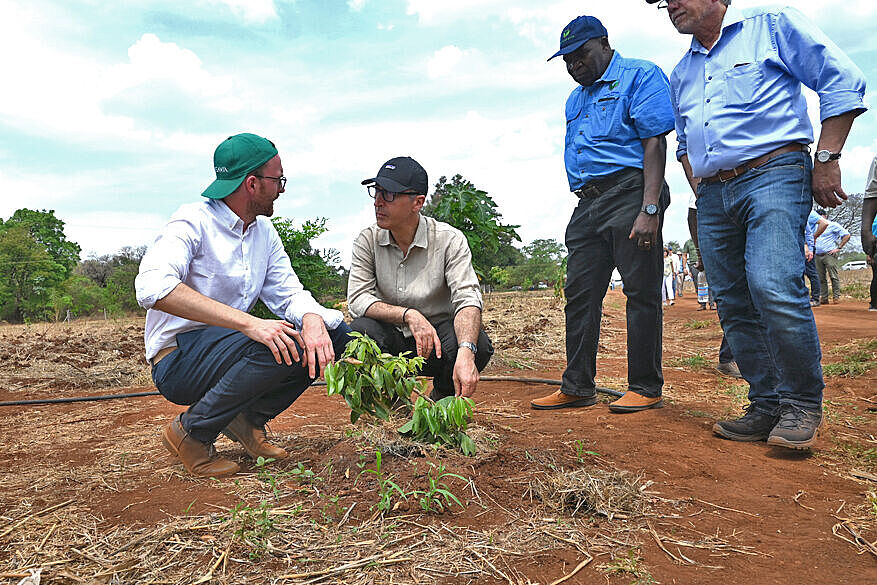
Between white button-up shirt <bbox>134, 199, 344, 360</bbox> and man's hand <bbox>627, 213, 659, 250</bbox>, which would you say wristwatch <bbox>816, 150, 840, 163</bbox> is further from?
white button-up shirt <bbox>134, 199, 344, 360</bbox>

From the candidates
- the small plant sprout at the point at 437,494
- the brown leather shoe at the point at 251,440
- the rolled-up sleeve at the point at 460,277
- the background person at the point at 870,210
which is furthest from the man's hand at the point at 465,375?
the background person at the point at 870,210

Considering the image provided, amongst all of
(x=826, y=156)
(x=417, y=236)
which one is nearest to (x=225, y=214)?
(x=417, y=236)

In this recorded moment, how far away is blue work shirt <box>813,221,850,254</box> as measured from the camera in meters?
10.7

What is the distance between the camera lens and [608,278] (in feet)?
12.6

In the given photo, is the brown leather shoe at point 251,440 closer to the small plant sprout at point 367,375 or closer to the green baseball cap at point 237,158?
the small plant sprout at point 367,375

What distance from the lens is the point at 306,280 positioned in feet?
24.1

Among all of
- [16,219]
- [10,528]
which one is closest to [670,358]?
[10,528]

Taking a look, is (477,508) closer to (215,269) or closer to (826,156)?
(215,269)

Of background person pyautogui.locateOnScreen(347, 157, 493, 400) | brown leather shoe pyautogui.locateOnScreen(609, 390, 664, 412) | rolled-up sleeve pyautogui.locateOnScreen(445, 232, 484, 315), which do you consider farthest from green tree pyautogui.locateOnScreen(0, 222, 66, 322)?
brown leather shoe pyautogui.locateOnScreen(609, 390, 664, 412)

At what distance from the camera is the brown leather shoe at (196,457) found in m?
2.62

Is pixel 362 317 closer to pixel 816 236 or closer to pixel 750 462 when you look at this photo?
pixel 750 462

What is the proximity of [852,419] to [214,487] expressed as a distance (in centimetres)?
337

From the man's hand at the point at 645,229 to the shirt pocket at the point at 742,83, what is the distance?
0.73 meters

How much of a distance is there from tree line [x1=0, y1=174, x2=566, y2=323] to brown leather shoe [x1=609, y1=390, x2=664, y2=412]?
127 inches
